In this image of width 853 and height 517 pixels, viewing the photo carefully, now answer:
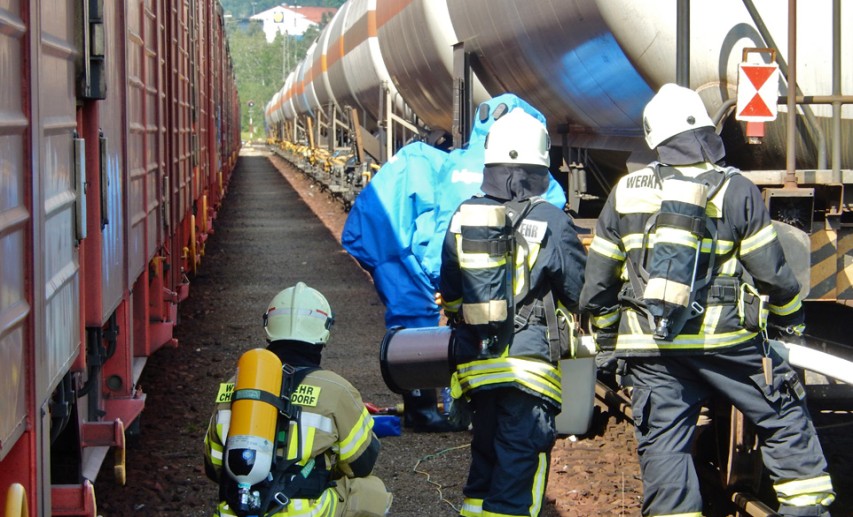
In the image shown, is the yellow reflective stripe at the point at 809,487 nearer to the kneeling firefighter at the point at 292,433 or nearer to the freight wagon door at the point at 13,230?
the kneeling firefighter at the point at 292,433

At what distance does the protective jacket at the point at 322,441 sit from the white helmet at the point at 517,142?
127 centimetres

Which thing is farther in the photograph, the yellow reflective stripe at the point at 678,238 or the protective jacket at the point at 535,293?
the protective jacket at the point at 535,293

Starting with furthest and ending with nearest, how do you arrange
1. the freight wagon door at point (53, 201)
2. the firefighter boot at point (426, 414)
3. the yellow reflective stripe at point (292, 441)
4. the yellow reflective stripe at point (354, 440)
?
the firefighter boot at point (426, 414) → the yellow reflective stripe at point (354, 440) → the yellow reflective stripe at point (292, 441) → the freight wagon door at point (53, 201)

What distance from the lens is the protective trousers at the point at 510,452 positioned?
423 cm

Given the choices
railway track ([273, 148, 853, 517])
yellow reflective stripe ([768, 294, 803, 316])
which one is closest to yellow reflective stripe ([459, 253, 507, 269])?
yellow reflective stripe ([768, 294, 803, 316])

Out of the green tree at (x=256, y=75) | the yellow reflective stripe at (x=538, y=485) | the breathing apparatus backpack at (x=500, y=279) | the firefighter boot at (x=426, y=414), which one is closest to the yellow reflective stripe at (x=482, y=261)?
the breathing apparatus backpack at (x=500, y=279)

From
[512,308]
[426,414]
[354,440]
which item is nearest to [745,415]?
[512,308]

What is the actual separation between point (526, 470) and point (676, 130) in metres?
1.36

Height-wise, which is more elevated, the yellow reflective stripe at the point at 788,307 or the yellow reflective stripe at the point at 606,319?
the yellow reflective stripe at the point at 788,307

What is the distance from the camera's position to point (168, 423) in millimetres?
6863

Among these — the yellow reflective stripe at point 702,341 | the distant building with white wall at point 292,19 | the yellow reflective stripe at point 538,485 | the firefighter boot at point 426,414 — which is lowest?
the firefighter boot at point 426,414

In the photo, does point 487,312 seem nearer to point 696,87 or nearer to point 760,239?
point 760,239

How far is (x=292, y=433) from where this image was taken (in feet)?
10.8

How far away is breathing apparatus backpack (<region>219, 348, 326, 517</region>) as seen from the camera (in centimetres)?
313
